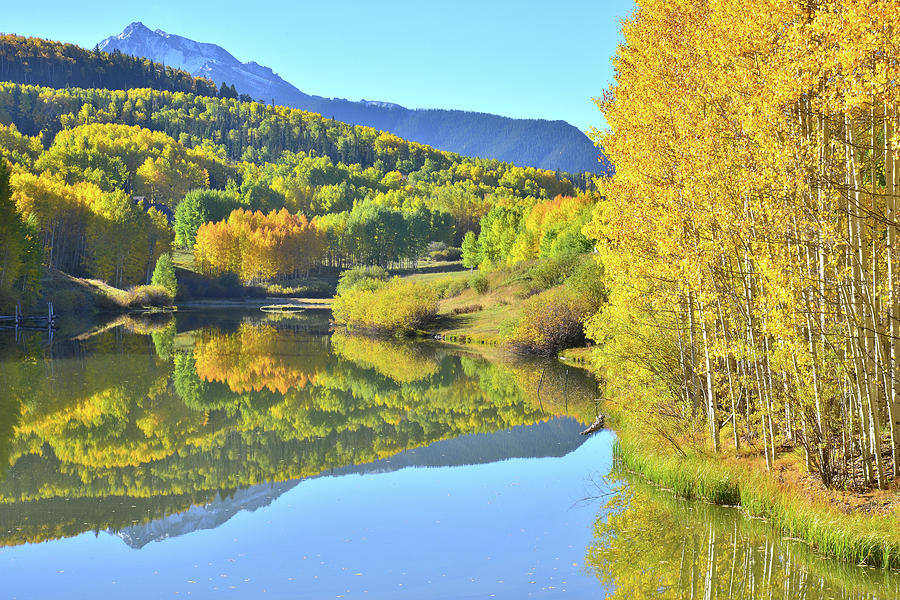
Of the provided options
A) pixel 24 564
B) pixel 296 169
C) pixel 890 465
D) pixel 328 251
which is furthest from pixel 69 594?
pixel 296 169

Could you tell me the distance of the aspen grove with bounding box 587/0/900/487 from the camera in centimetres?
1145

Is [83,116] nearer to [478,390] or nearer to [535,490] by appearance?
[478,390]

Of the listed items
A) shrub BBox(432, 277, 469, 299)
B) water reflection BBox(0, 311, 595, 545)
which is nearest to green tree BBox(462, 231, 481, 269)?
shrub BBox(432, 277, 469, 299)

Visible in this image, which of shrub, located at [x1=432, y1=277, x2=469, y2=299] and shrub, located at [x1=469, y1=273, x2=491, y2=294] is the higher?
shrub, located at [x1=469, y1=273, x2=491, y2=294]

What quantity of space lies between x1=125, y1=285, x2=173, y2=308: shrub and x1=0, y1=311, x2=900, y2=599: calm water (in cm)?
4953

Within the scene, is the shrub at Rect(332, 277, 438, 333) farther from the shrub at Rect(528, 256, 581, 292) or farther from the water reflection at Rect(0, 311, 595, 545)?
the water reflection at Rect(0, 311, 595, 545)

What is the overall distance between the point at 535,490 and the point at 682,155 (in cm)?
873

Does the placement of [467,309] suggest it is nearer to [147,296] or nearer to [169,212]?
[147,296]

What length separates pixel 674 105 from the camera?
15.9 m

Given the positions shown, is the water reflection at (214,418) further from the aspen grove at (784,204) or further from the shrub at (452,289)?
the shrub at (452,289)

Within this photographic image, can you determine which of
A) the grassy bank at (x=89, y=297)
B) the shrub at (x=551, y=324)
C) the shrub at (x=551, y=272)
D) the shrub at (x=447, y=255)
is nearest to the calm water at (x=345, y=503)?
the shrub at (x=551, y=324)

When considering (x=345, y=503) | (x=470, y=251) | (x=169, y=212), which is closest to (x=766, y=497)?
(x=345, y=503)

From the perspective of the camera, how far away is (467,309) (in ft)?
219

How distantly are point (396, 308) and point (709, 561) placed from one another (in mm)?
47157
